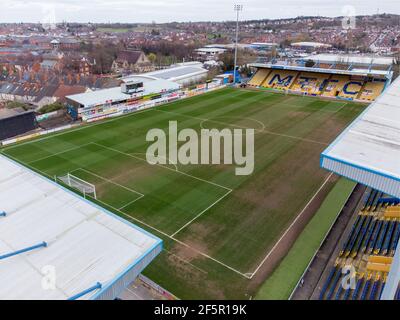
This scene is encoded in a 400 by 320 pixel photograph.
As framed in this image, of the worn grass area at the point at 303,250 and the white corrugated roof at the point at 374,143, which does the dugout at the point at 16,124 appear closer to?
the worn grass area at the point at 303,250

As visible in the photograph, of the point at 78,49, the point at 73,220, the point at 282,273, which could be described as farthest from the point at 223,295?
the point at 78,49

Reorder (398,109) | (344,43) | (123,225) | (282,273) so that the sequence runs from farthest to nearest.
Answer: (344,43) < (398,109) < (282,273) < (123,225)

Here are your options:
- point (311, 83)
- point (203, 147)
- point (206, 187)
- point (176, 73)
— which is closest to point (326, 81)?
point (311, 83)

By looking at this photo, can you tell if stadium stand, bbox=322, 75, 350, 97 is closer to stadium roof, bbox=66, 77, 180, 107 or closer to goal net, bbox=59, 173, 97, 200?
stadium roof, bbox=66, 77, 180, 107

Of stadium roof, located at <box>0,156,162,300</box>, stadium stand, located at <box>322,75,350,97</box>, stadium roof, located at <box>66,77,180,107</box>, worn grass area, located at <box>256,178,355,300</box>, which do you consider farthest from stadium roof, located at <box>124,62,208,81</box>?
stadium roof, located at <box>0,156,162,300</box>

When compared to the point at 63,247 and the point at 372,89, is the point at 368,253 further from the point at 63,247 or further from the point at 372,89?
the point at 372,89

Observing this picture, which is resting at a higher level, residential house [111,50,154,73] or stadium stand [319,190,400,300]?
residential house [111,50,154,73]
